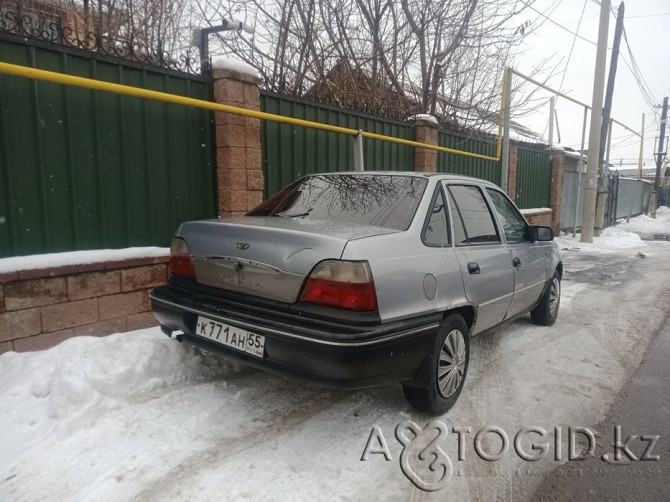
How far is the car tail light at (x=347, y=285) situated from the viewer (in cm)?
234

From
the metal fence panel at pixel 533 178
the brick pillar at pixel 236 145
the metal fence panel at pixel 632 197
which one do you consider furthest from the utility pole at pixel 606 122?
the brick pillar at pixel 236 145

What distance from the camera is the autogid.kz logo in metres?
2.43

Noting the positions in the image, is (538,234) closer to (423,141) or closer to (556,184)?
(423,141)

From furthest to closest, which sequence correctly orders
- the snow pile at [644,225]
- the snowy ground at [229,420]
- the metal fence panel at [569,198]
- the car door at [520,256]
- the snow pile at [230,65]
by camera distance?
the snow pile at [644,225] → the metal fence panel at [569,198] → the snow pile at [230,65] → the car door at [520,256] → the snowy ground at [229,420]

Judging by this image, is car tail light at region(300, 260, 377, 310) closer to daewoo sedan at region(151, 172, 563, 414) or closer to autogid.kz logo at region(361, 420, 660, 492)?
daewoo sedan at region(151, 172, 563, 414)

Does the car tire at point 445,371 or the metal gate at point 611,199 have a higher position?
Result: the metal gate at point 611,199

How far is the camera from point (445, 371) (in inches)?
115

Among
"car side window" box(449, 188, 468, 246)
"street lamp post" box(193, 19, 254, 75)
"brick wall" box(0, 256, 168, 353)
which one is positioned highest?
"street lamp post" box(193, 19, 254, 75)

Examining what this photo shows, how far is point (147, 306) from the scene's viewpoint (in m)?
4.30

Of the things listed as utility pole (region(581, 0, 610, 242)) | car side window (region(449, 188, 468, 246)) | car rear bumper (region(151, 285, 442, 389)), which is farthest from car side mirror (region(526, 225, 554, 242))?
utility pole (region(581, 0, 610, 242))

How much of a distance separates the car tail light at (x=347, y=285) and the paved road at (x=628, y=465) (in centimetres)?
124

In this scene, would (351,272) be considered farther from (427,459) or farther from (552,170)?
(552,170)

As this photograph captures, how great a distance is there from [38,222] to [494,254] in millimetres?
3543

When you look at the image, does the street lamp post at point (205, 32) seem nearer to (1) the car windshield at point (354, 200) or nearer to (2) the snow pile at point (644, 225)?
(1) the car windshield at point (354, 200)
